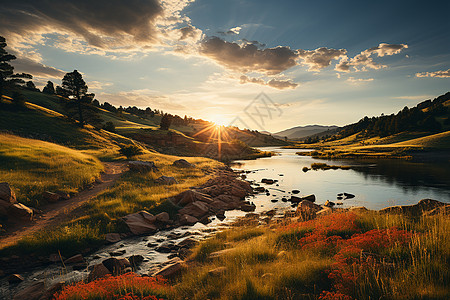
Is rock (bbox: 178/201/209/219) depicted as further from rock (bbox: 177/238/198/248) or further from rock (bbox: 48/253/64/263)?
rock (bbox: 48/253/64/263)

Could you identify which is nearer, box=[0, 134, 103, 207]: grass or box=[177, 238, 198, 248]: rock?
box=[177, 238, 198, 248]: rock

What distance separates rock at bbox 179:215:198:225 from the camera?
16.4 metres

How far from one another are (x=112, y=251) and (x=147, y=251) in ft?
6.48

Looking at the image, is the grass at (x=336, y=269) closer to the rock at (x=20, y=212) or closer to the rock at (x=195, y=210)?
the rock at (x=195, y=210)

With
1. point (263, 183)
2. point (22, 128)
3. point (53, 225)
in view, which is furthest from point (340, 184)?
point (22, 128)

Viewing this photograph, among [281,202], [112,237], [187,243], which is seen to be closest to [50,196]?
[112,237]

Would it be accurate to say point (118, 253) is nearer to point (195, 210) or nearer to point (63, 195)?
point (195, 210)

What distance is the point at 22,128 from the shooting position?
42.0 meters

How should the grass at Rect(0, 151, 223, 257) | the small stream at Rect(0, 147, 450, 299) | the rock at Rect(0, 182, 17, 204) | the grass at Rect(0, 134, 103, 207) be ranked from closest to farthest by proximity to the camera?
the small stream at Rect(0, 147, 450, 299), the grass at Rect(0, 151, 223, 257), the rock at Rect(0, 182, 17, 204), the grass at Rect(0, 134, 103, 207)

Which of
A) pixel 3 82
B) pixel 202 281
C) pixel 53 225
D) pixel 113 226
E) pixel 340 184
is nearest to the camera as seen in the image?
pixel 202 281

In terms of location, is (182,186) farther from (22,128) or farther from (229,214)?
(22,128)

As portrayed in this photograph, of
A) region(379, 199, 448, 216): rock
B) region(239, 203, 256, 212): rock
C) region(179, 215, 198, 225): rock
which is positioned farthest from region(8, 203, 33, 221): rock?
region(379, 199, 448, 216): rock

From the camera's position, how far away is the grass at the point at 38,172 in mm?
16125

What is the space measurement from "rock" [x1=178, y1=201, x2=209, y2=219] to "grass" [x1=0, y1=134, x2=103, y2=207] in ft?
35.2
